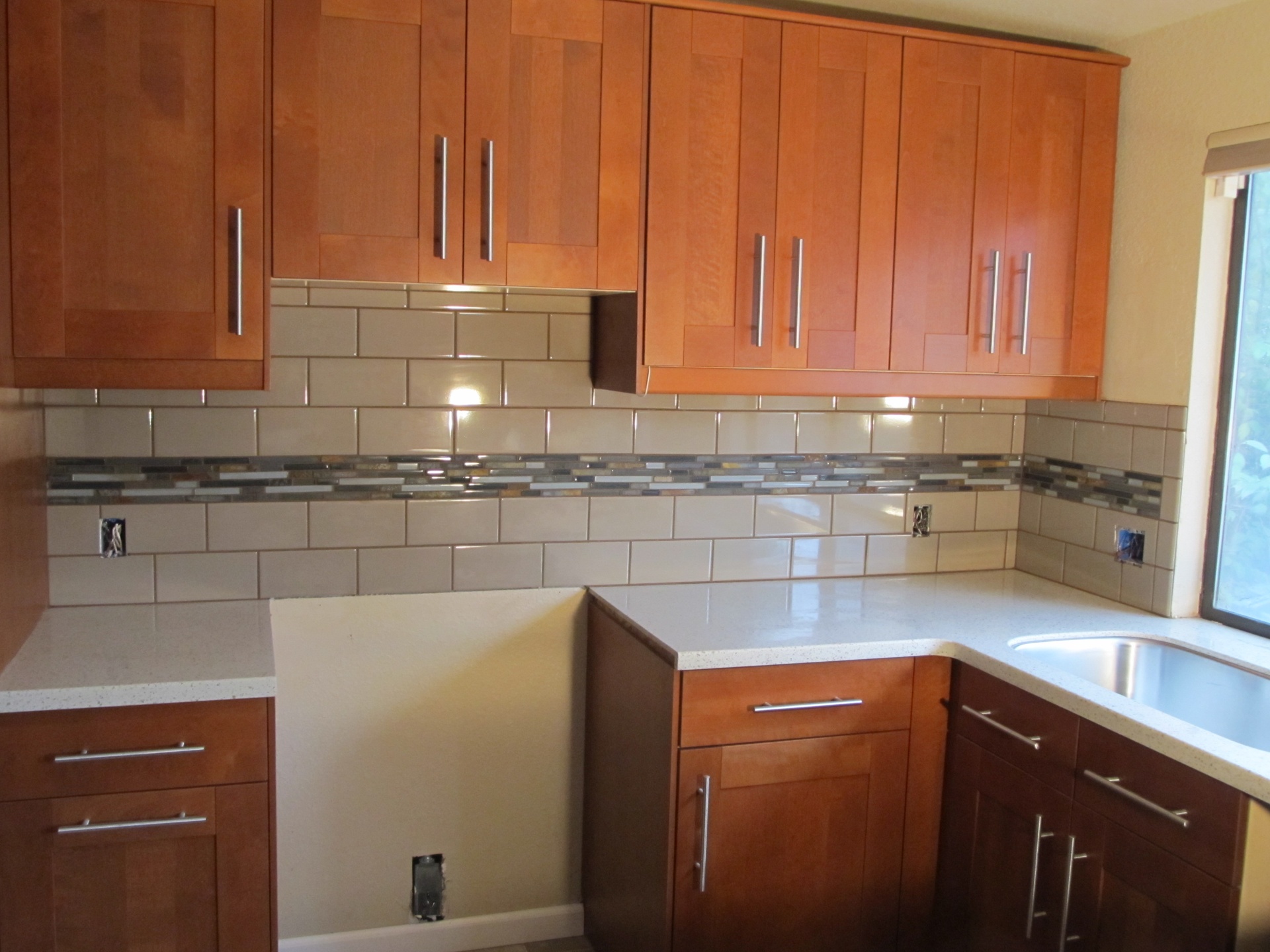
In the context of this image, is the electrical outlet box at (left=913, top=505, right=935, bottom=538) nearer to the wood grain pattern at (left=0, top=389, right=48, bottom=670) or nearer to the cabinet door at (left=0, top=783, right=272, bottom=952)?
the cabinet door at (left=0, top=783, right=272, bottom=952)

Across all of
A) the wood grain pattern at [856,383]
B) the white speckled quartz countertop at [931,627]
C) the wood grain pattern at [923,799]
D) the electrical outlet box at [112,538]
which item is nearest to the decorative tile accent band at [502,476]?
the electrical outlet box at [112,538]

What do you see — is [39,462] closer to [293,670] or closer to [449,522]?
[293,670]

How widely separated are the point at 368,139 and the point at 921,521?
5.46ft

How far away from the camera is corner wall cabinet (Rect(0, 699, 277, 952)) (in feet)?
6.19

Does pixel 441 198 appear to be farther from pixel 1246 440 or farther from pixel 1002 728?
pixel 1246 440

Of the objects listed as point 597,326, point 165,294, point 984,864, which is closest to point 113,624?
point 165,294

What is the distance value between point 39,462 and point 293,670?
68cm

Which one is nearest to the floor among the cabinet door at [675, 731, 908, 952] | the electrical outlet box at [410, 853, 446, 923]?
the electrical outlet box at [410, 853, 446, 923]

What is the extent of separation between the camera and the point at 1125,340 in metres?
2.62

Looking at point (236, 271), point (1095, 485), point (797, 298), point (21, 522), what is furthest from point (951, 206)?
point (21, 522)

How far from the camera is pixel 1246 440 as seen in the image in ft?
8.00

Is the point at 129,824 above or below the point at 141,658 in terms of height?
below

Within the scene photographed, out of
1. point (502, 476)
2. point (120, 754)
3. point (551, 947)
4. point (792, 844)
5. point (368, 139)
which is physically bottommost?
point (551, 947)

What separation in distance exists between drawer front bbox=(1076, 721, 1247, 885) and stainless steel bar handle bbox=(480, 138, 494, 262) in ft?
4.59
